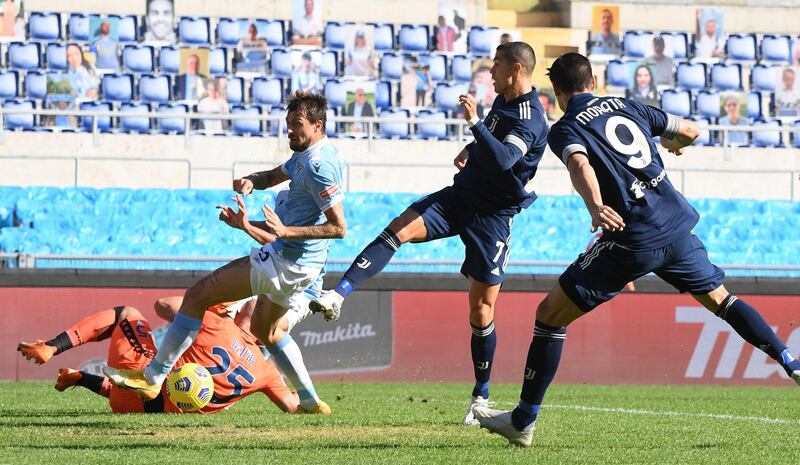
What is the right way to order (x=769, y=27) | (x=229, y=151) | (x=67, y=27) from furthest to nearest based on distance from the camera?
(x=769, y=27)
(x=67, y=27)
(x=229, y=151)

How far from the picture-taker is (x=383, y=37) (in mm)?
26219

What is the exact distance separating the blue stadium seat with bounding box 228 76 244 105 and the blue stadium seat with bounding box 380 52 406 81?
9.38ft

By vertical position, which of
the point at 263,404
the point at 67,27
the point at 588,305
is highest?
the point at 67,27

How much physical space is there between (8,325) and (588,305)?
8.28 metres

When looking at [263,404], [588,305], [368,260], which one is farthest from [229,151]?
[588,305]

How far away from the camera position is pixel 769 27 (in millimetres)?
29156

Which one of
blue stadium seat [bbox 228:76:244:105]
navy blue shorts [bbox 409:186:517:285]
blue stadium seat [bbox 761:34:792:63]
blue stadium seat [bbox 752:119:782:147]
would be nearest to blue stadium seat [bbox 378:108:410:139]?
blue stadium seat [bbox 228:76:244:105]

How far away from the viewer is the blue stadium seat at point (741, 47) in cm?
2834

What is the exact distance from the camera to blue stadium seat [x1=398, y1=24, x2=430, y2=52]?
86.2 ft

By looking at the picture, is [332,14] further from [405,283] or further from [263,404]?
[263,404]

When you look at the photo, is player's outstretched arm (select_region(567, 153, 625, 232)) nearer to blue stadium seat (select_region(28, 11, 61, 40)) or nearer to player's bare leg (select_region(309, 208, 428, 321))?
player's bare leg (select_region(309, 208, 428, 321))

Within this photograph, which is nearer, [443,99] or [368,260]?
[368,260]

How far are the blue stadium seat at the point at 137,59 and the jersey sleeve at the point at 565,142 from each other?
18.3 metres

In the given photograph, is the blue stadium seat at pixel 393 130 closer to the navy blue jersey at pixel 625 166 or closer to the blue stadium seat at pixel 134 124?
the blue stadium seat at pixel 134 124
